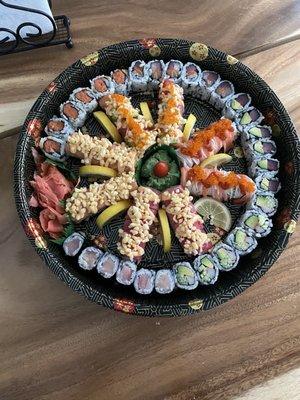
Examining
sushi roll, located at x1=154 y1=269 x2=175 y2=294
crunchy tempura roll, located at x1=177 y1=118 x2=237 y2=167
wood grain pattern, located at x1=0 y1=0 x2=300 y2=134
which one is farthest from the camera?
wood grain pattern, located at x1=0 y1=0 x2=300 y2=134

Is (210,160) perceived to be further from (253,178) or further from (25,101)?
(25,101)

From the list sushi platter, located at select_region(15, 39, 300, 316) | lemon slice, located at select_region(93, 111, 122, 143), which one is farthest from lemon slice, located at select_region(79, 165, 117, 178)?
lemon slice, located at select_region(93, 111, 122, 143)

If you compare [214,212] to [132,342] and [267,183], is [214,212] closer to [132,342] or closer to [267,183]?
[267,183]

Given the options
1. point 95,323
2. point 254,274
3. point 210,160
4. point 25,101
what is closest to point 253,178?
point 210,160

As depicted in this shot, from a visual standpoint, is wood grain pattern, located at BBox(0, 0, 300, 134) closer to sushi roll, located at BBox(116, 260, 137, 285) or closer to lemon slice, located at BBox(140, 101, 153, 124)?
lemon slice, located at BBox(140, 101, 153, 124)

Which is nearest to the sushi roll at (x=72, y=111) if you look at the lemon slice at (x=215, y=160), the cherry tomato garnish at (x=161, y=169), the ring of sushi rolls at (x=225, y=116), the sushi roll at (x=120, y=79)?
the ring of sushi rolls at (x=225, y=116)

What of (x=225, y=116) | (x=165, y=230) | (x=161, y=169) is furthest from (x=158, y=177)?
(x=225, y=116)
